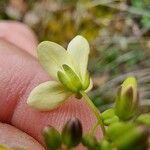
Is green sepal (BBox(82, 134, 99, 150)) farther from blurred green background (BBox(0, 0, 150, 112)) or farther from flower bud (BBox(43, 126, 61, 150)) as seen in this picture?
blurred green background (BBox(0, 0, 150, 112))

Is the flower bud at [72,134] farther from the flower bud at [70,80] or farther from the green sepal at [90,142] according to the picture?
the flower bud at [70,80]

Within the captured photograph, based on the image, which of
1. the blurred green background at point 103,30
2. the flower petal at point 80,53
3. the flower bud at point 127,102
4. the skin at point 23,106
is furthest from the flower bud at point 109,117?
the blurred green background at point 103,30

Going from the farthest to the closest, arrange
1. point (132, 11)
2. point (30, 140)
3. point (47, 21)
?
point (47, 21) → point (132, 11) → point (30, 140)

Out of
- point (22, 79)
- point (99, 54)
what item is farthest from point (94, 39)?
point (22, 79)

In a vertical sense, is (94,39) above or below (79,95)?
below

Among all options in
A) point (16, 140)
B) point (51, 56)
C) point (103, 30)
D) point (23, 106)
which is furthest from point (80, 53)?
point (103, 30)

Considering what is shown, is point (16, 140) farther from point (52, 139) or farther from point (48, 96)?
point (52, 139)

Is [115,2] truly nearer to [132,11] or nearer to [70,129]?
[132,11]

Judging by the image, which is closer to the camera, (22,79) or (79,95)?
(79,95)
